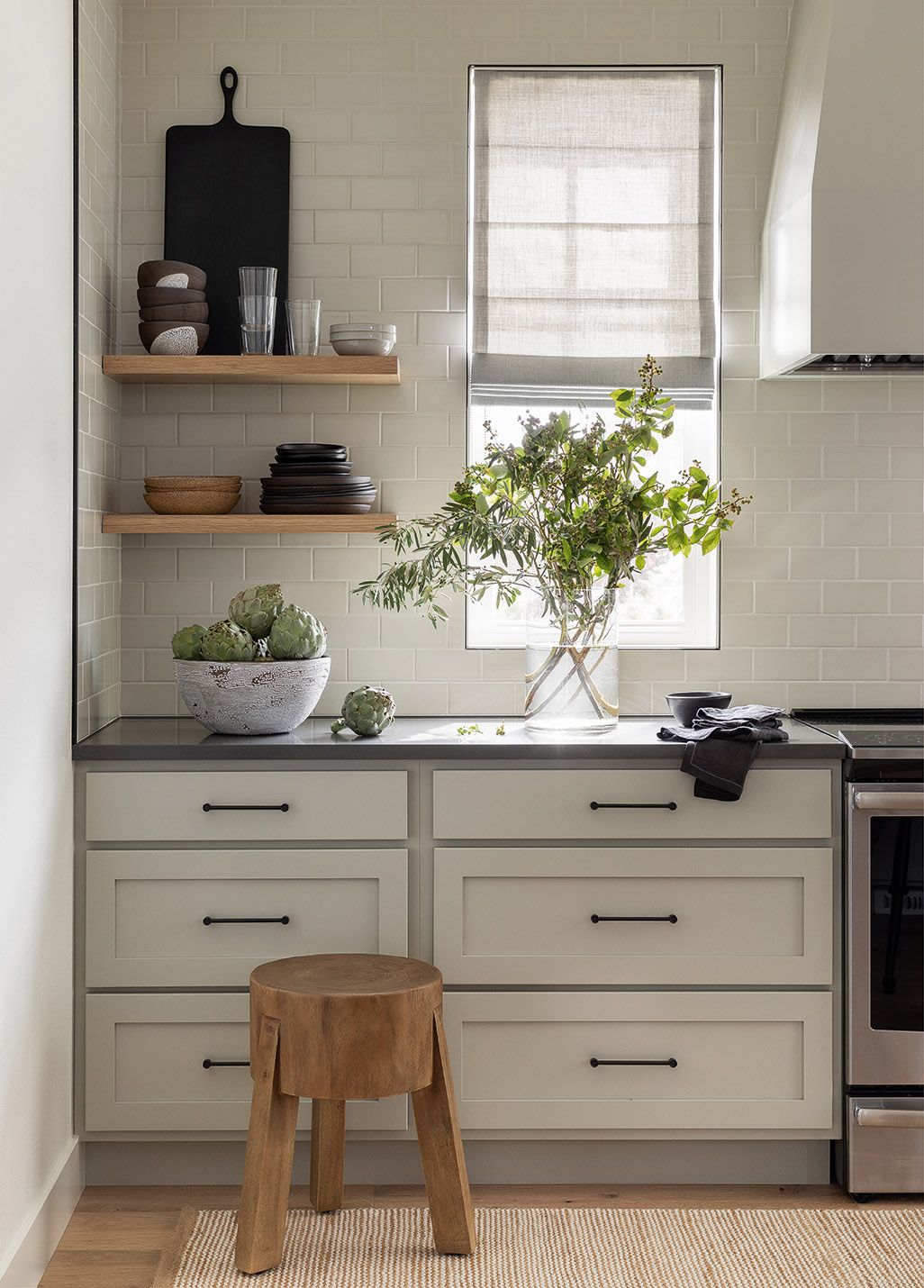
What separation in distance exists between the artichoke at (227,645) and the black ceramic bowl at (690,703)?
999mm

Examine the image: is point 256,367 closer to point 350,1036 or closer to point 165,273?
point 165,273

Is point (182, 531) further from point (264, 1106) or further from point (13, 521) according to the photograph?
point (264, 1106)

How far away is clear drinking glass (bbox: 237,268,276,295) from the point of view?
2.92 metres

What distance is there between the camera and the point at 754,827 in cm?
271

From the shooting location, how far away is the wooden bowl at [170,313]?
3.00m

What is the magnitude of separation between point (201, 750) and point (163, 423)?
101cm

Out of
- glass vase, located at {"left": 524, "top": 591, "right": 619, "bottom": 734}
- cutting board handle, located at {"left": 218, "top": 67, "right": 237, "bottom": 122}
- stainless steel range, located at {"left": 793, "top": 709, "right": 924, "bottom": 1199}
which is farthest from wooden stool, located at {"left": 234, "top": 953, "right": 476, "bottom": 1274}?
cutting board handle, located at {"left": 218, "top": 67, "right": 237, "bottom": 122}

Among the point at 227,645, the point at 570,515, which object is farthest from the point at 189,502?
the point at 570,515

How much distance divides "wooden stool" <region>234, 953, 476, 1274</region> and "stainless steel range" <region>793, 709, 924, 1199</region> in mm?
903

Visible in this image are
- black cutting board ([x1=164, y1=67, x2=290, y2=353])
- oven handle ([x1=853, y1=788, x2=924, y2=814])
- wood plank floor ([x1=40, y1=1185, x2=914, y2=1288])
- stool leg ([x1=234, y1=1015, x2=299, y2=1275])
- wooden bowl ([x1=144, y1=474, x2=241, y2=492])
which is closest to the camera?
stool leg ([x1=234, y1=1015, x2=299, y2=1275])

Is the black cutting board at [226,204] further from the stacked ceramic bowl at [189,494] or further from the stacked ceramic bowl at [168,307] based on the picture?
the stacked ceramic bowl at [189,494]

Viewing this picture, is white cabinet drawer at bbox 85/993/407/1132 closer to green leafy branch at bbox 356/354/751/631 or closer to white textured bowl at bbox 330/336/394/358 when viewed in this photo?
green leafy branch at bbox 356/354/751/631

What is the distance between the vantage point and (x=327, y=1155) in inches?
103

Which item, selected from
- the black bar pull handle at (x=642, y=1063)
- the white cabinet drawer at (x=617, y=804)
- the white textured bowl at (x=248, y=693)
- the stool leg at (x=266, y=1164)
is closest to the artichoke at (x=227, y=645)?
the white textured bowl at (x=248, y=693)
